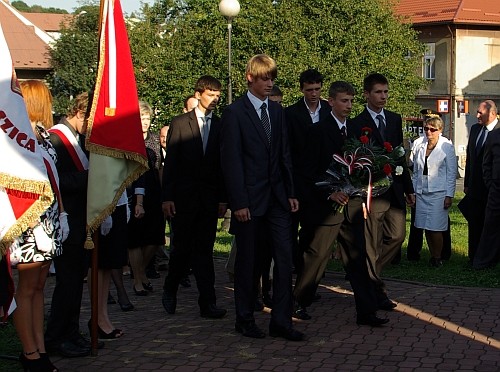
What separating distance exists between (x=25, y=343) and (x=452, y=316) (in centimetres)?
392

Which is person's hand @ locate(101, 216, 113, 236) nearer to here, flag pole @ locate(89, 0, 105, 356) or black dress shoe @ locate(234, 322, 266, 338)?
flag pole @ locate(89, 0, 105, 356)

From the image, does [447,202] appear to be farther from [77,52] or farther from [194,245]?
[77,52]

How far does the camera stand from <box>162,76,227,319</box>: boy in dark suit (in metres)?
8.94

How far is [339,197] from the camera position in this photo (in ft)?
26.8

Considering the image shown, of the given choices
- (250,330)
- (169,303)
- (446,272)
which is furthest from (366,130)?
(446,272)

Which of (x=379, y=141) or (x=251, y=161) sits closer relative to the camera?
(x=251, y=161)

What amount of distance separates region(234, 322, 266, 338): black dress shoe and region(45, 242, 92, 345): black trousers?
1401 millimetres

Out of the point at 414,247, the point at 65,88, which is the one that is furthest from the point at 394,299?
the point at 65,88

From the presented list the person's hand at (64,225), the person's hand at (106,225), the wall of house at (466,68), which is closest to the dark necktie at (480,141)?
the person's hand at (106,225)

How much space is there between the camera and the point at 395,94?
36.1m

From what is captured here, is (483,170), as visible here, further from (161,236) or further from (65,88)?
(65,88)

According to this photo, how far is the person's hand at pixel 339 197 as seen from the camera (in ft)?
26.8

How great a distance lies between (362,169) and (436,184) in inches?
170

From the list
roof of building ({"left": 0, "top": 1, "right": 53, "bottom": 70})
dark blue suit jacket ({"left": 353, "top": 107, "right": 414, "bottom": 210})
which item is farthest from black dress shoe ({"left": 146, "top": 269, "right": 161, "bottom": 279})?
roof of building ({"left": 0, "top": 1, "right": 53, "bottom": 70})
